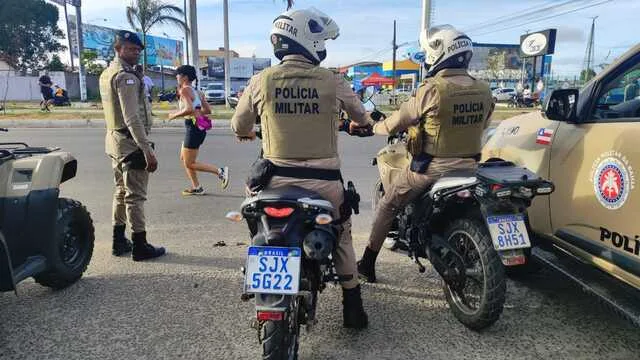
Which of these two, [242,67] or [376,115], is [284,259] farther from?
[242,67]

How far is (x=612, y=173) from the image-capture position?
10.1 feet

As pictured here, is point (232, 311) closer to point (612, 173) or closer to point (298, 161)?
point (298, 161)

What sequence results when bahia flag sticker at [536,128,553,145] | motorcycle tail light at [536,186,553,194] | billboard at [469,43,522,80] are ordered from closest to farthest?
motorcycle tail light at [536,186,553,194] → bahia flag sticker at [536,128,553,145] → billboard at [469,43,522,80]

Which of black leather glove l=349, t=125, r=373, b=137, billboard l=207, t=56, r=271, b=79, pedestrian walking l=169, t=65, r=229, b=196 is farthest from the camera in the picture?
billboard l=207, t=56, r=271, b=79

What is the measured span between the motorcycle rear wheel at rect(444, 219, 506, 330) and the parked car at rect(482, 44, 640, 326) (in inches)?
24.5

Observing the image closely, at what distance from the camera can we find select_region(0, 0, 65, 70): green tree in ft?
156

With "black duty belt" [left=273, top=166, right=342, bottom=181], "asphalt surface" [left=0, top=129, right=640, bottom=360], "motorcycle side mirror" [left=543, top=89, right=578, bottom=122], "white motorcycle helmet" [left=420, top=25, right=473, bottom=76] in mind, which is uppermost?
"white motorcycle helmet" [left=420, top=25, right=473, bottom=76]

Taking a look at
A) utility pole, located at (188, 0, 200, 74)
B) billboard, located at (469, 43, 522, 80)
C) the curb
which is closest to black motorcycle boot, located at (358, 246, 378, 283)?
the curb

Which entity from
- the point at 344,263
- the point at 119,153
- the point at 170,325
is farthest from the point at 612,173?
the point at 119,153

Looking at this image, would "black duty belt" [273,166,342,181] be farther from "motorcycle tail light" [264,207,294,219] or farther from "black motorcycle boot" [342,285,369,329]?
"black motorcycle boot" [342,285,369,329]

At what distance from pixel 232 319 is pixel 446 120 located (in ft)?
6.46

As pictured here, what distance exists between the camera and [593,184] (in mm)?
3270

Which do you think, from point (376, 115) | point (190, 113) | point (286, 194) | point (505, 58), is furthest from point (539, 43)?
point (505, 58)

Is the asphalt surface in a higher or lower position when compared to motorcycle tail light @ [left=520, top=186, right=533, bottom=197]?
lower
